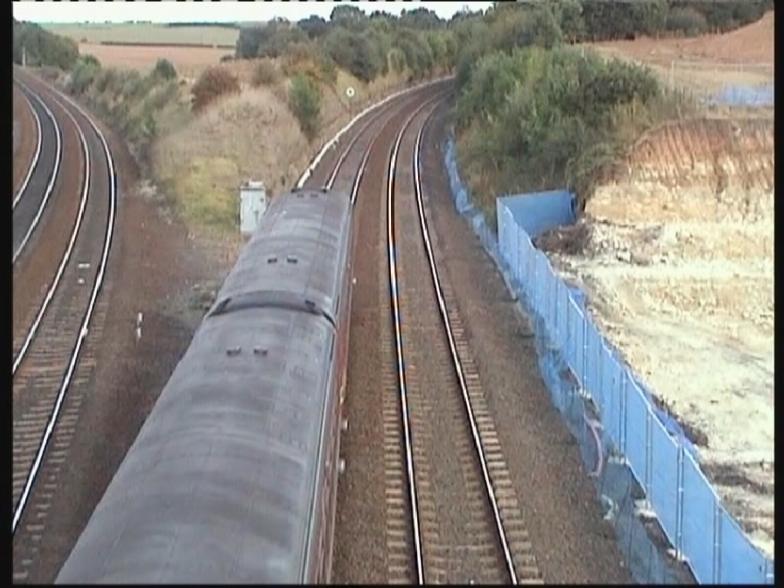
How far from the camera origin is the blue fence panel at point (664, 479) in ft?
33.3

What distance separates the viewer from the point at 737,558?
27.8 ft

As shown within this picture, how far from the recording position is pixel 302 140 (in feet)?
116

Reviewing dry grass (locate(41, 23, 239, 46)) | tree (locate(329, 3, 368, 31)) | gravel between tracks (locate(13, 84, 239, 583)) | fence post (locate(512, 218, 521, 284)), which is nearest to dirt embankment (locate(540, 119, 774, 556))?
fence post (locate(512, 218, 521, 284))

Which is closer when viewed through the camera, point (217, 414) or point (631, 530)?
point (217, 414)

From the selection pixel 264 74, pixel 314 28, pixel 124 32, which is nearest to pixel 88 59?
pixel 124 32

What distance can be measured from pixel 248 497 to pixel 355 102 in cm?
4242

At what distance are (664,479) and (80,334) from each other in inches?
311

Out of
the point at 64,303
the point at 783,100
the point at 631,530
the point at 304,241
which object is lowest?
the point at 631,530

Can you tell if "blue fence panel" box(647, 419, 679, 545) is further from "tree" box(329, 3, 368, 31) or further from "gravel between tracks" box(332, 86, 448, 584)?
"tree" box(329, 3, 368, 31)

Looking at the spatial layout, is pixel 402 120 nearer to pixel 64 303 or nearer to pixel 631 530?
pixel 64 303

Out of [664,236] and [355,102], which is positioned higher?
[355,102]

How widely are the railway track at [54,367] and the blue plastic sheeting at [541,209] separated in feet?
27.0

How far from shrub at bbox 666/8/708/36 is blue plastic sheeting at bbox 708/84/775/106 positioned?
5.53 metres

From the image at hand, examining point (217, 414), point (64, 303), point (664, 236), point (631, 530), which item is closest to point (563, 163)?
point (664, 236)
